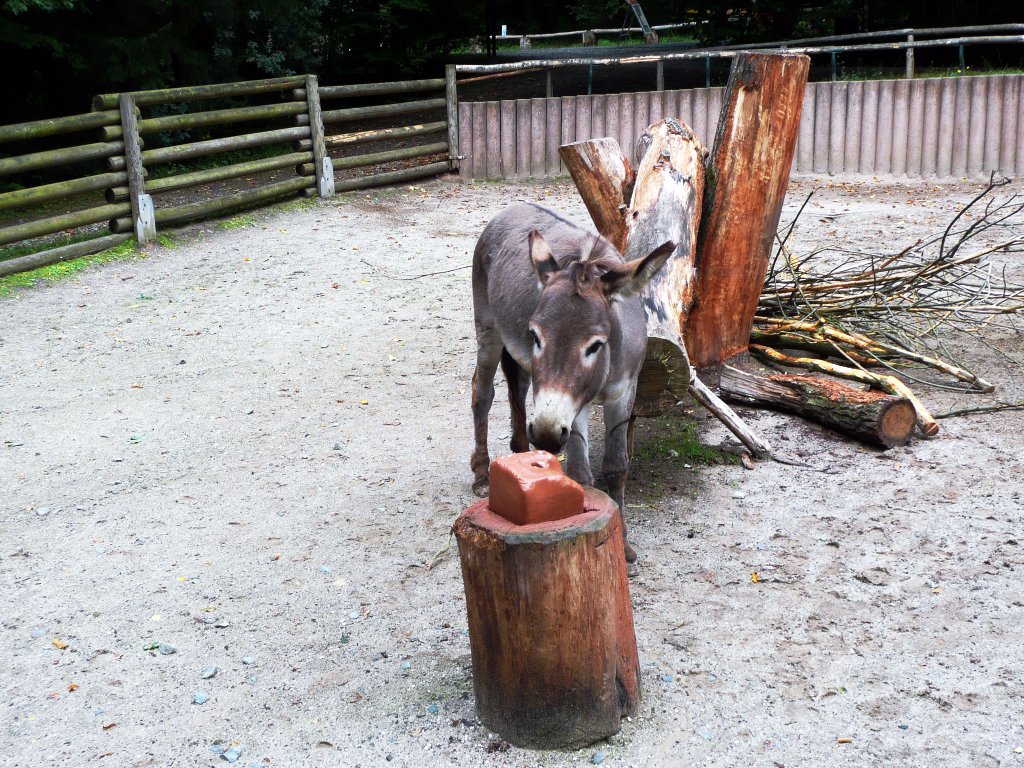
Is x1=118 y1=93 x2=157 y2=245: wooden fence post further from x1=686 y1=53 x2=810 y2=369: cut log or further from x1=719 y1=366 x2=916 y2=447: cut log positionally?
x1=719 y1=366 x2=916 y2=447: cut log

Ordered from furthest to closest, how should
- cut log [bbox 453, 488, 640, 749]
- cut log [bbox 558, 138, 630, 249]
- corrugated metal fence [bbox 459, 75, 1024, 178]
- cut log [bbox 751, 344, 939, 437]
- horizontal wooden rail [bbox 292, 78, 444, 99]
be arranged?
1. horizontal wooden rail [bbox 292, 78, 444, 99]
2. corrugated metal fence [bbox 459, 75, 1024, 178]
3. cut log [bbox 558, 138, 630, 249]
4. cut log [bbox 751, 344, 939, 437]
5. cut log [bbox 453, 488, 640, 749]

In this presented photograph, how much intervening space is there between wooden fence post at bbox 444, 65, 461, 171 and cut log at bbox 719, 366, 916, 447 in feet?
27.5

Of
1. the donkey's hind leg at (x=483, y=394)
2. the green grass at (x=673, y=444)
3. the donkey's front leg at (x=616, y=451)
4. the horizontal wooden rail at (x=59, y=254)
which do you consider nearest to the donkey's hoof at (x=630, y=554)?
the donkey's front leg at (x=616, y=451)

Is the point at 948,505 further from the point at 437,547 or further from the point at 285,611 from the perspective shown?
the point at 285,611

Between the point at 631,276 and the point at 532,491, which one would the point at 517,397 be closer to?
the point at 631,276

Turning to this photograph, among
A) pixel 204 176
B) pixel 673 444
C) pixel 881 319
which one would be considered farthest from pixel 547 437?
pixel 204 176

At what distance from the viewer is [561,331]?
391cm

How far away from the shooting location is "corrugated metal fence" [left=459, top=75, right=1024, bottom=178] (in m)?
12.6

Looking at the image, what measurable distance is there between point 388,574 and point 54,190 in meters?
7.67

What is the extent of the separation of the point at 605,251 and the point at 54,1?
969 centimetres

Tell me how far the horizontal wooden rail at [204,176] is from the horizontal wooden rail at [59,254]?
0.46m

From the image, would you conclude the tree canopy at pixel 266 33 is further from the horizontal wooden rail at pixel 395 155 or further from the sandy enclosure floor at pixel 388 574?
the sandy enclosure floor at pixel 388 574

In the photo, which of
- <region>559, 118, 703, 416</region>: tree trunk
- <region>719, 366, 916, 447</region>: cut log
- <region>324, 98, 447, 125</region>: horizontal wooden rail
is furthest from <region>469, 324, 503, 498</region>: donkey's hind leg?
<region>324, 98, 447, 125</region>: horizontal wooden rail

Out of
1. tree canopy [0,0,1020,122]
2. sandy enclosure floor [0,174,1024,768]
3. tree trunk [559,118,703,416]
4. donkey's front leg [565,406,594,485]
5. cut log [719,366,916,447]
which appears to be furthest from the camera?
tree canopy [0,0,1020,122]
